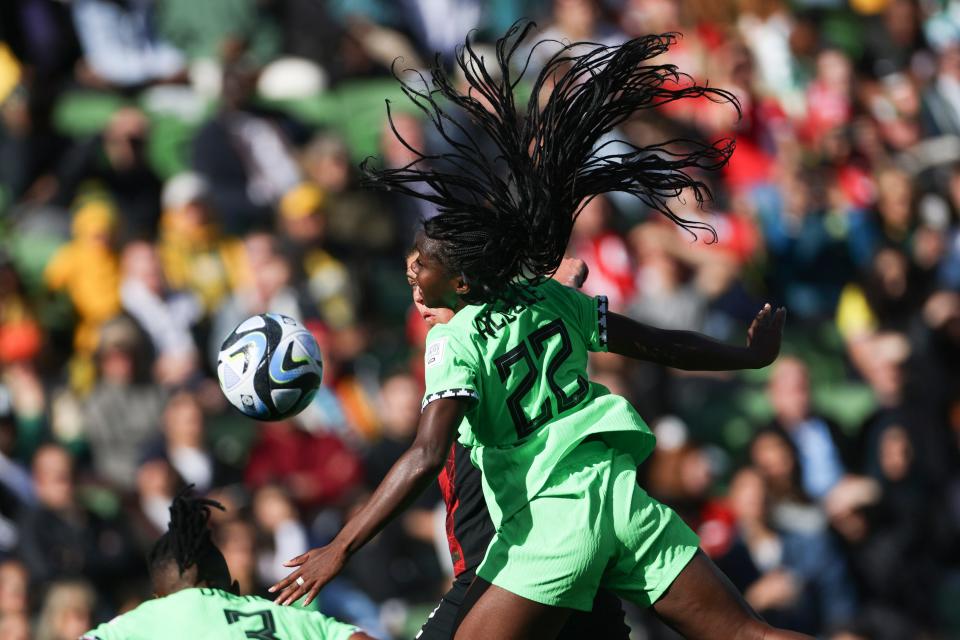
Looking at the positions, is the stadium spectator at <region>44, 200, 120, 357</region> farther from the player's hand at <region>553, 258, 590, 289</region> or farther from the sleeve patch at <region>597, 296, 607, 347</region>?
the sleeve patch at <region>597, 296, 607, 347</region>

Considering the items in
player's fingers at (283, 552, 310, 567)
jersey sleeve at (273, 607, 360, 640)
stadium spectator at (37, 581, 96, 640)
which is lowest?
stadium spectator at (37, 581, 96, 640)

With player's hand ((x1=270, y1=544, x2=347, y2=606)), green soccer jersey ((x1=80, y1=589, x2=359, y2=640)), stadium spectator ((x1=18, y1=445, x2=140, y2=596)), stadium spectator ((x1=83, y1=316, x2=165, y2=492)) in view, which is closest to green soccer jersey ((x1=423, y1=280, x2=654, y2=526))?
player's hand ((x1=270, y1=544, x2=347, y2=606))

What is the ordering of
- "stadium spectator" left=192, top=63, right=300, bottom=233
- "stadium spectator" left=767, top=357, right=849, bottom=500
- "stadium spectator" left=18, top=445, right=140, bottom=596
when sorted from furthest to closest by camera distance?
1. "stadium spectator" left=192, top=63, right=300, bottom=233
2. "stadium spectator" left=767, top=357, right=849, bottom=500
3. "stadium spectator" left=18, top=445, right=140, bottom=596

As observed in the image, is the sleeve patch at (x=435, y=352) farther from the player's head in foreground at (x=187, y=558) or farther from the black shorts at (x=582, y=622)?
the player's head in foreground at (x=187, y=558)

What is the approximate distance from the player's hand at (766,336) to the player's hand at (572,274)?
0.62 meters

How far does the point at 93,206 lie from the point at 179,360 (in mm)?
1405

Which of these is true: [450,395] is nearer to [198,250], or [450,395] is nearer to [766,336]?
[766,336]

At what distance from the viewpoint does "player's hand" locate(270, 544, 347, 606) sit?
4289 mm

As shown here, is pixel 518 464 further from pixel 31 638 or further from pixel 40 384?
pixel 40 384

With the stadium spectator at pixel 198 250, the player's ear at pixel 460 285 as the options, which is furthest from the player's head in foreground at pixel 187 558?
the stadium spectator at pixel 198 250

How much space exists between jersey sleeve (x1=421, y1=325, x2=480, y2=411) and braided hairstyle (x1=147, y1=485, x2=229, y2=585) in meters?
0.96

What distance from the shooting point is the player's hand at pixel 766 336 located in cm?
546

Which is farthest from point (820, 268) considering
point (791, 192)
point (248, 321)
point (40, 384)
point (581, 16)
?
point (248, 321)

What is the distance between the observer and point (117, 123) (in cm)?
1092
